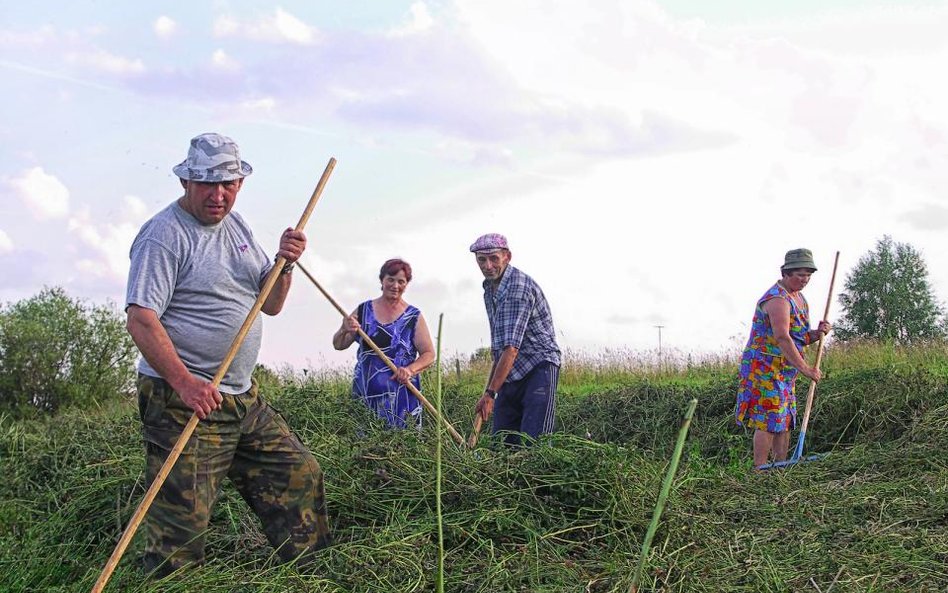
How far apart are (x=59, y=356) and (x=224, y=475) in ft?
35.7

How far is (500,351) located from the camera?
18.9 ft

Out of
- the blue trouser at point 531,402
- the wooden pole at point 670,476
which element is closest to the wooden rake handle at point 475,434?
the blue trouser at point 531,402

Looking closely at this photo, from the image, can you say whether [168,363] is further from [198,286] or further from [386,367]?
[386,367]

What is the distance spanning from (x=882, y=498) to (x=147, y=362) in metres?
3.94

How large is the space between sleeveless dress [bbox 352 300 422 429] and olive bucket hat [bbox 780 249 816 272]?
2.41m

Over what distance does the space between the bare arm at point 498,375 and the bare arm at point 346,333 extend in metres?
0.86

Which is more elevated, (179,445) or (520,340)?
(520,340)

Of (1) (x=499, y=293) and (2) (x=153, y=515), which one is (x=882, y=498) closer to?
(1) (x=499, y=293)

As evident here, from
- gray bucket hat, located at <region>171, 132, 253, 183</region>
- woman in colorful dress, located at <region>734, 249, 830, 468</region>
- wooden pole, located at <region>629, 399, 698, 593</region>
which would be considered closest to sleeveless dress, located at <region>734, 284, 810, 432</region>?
woman in colorful dress, located at <region>734, 249, 830, 468</region>

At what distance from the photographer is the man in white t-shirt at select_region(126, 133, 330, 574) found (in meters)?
3.47

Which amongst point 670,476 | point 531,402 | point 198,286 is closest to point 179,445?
point 198,286

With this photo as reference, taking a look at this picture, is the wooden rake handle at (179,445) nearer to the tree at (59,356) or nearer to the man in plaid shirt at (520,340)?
the man in plaid shirt at (520,340)

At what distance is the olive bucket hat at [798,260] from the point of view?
20.6ft

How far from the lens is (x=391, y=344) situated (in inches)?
236
